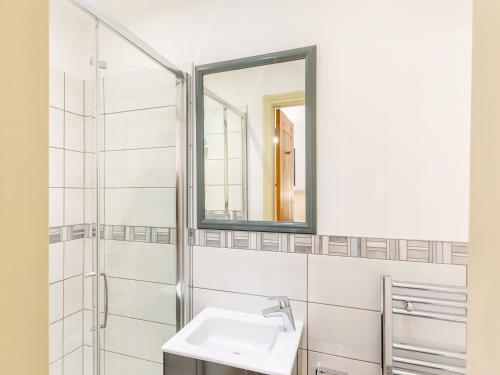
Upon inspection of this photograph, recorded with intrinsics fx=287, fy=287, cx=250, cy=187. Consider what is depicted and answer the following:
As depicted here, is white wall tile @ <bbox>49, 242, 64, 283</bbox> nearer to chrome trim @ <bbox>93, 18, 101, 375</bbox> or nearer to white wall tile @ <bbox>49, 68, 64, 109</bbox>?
chrome trim @ <bbox>93, 18, 101, 375</bbox>

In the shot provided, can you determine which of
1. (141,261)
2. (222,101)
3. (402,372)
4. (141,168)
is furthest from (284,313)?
(222,101)

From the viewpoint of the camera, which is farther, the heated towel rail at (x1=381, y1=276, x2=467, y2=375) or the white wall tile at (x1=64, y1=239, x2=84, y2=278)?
the white wall tile at (x1=64, y1=239, x2=84, y2=278)

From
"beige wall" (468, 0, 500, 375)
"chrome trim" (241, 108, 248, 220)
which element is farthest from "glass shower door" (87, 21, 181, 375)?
"beige wall" (468, 0, 500, 375)

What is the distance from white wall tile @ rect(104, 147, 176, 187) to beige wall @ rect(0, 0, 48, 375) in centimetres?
116

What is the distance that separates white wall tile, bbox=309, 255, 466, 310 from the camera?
1.16 metres

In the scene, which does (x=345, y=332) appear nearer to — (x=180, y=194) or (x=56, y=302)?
(x=180, y=194)

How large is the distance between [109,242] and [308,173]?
3.19 feet

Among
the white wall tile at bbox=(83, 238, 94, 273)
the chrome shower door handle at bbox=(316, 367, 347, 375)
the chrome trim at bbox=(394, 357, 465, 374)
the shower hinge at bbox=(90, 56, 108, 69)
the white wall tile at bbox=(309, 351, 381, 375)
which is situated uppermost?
the shower hinge at bbox=(90, 56, 108, 69)

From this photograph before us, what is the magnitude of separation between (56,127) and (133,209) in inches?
20.2

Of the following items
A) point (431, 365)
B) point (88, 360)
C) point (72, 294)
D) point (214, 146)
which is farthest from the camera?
point (214, 146)

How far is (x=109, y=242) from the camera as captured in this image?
1327mm

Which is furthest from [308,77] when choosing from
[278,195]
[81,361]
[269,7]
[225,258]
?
[81,361]

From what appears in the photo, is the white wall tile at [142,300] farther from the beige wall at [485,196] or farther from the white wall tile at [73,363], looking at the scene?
the beige wall at [485,196]

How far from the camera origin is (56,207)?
4.60ft
